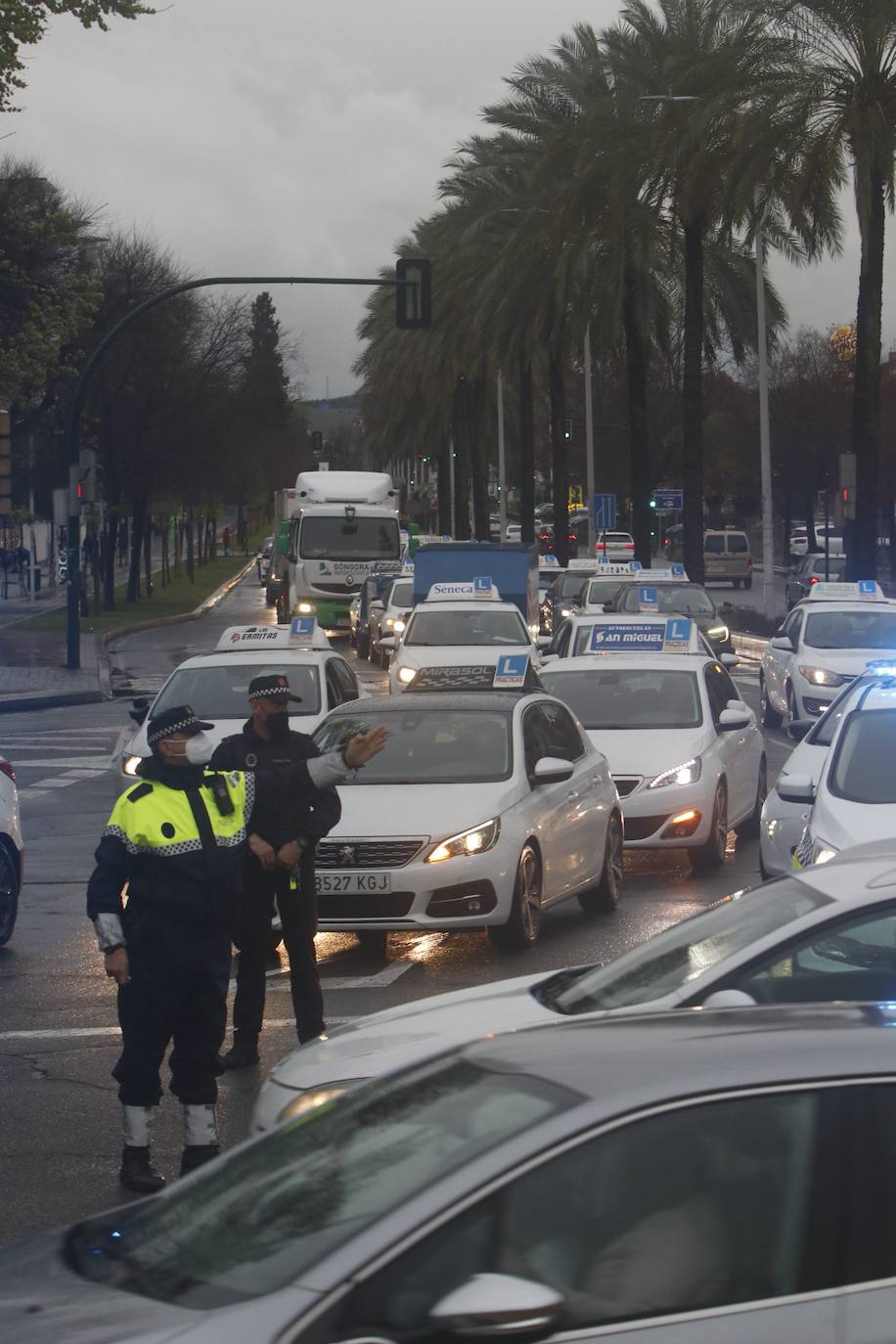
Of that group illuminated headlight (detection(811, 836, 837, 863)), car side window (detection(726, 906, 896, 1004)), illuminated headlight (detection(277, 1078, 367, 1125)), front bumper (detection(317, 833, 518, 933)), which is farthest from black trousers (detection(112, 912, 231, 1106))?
front bumper (detection(317, 833, 518, 933))

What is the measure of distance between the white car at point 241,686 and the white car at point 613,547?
41.0 m

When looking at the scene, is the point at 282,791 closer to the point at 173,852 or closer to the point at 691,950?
the point at 173,852

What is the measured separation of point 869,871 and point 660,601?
2584 centimetres

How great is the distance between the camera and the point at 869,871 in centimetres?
631

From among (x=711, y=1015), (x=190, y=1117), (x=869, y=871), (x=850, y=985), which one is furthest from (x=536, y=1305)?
(x=190, y=1117)

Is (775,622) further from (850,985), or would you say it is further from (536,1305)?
(536,1305)

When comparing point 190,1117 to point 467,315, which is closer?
point 190,1117

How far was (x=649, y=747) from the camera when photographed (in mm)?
14945

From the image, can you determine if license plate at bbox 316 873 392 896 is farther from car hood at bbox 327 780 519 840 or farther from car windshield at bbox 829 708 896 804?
car windshield at bbox 829 708 896 804

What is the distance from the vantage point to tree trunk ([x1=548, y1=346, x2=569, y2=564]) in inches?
2146

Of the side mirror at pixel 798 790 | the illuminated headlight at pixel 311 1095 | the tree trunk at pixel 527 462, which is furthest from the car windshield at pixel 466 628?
the tree trunk at pixel 527 462

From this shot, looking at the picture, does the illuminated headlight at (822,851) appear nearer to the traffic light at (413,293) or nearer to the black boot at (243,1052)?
the black boot at (243,1052)

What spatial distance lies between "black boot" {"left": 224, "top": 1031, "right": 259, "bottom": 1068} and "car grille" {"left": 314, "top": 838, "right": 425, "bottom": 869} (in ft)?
7.34

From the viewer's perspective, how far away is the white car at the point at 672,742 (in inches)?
567
